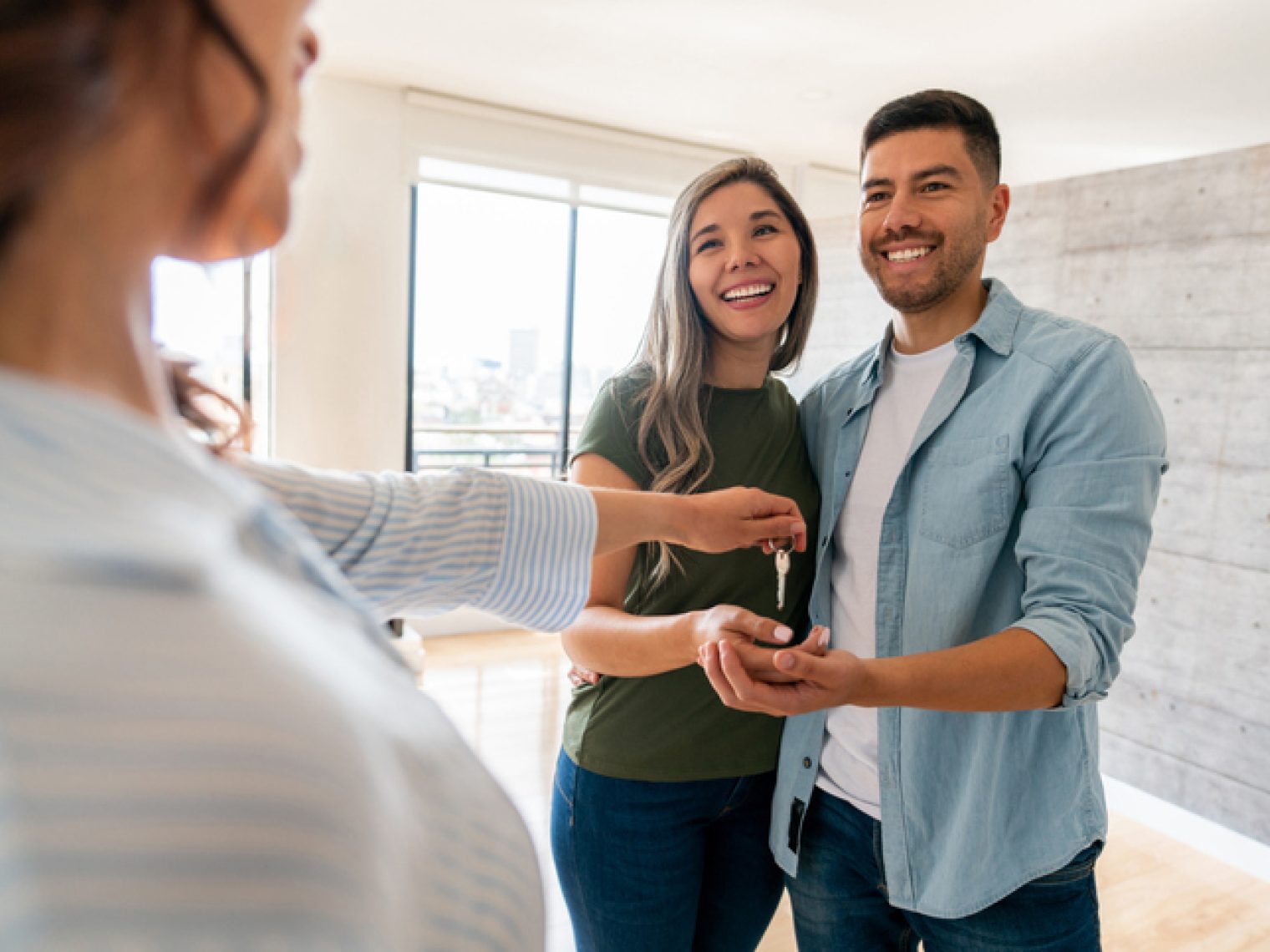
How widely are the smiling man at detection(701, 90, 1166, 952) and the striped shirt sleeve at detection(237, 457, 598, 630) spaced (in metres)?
0.35

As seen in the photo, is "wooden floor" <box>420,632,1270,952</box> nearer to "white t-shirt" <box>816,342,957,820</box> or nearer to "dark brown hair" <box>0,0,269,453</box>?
"white t-shirt" <box>816,342,957,820</box>

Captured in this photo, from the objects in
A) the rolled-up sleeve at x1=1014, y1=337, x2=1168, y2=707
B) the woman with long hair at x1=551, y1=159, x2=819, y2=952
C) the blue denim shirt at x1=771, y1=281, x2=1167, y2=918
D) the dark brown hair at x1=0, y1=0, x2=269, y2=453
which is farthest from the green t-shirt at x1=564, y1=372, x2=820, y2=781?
the dark brown hair at x1=0, y1=0, x2=269, y2=453

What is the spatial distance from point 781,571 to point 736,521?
26 cm

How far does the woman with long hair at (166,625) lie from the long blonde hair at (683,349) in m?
1.15

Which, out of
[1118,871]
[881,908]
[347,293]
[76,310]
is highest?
[347,293]

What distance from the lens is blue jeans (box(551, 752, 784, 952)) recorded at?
4.53ft

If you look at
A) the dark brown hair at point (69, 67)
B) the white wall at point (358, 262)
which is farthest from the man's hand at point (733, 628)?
the white wall at point (358, 262)

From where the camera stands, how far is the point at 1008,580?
128cm

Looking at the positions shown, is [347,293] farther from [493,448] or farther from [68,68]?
[68,68]

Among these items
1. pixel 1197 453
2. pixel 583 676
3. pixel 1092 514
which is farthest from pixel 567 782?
pixel 1197 453

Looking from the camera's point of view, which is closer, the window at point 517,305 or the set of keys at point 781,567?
the set of keys at point 781,567

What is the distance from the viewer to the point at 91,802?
21cm

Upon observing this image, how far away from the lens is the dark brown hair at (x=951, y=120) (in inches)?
58.8

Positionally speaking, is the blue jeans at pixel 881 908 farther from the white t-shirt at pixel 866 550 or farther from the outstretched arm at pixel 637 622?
the outstretched arm at pixel 637 622
